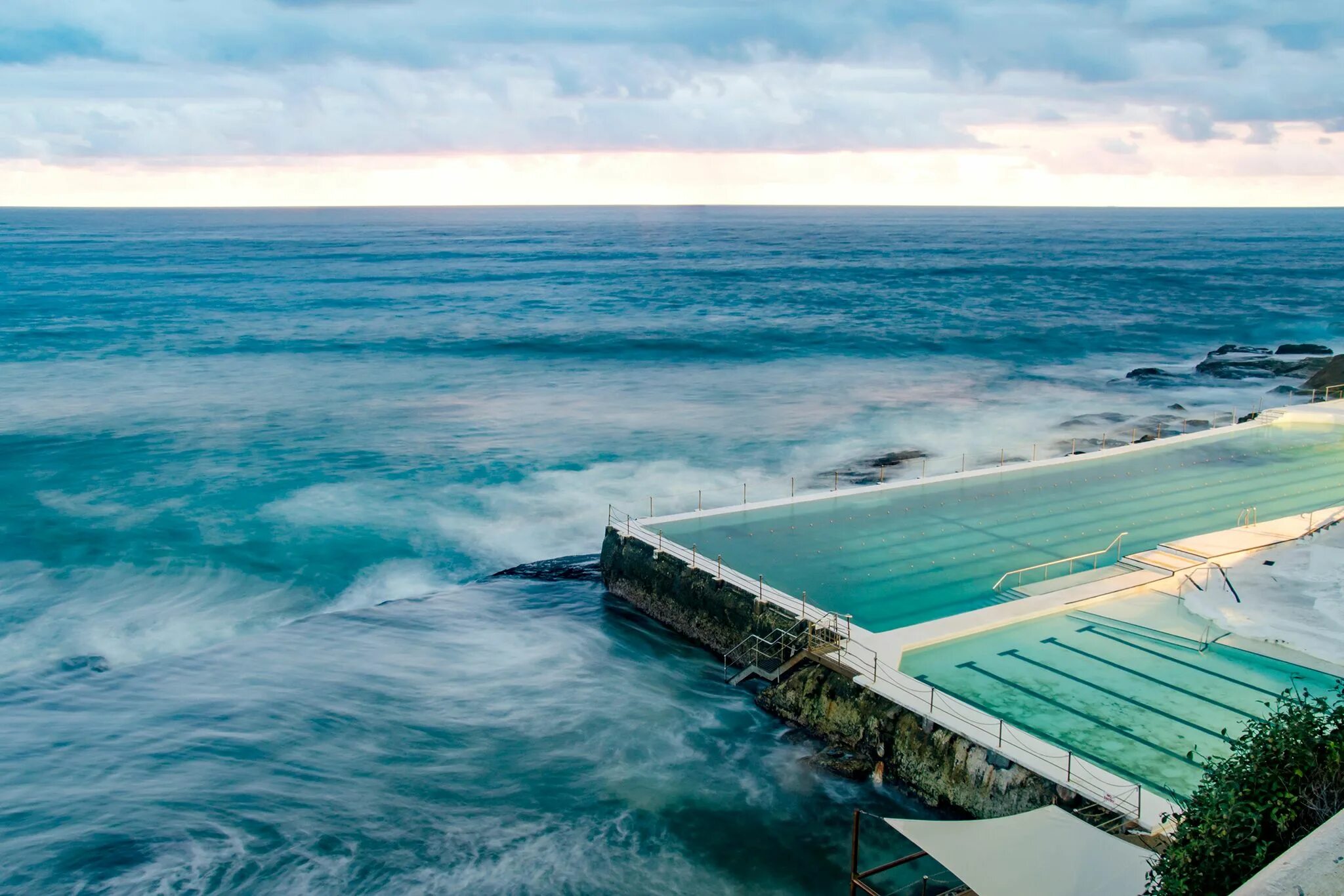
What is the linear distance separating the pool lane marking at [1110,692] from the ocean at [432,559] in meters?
3.16

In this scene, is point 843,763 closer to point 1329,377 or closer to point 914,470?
point 914,470

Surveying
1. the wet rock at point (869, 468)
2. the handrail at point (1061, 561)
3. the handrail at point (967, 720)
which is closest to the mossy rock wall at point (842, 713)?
the handrail at point (967, 720)

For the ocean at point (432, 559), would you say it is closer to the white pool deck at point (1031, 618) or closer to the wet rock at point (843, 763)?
the wet rock at point (843, 763)

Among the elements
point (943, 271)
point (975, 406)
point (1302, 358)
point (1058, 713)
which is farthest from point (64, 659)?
point (943, 271)

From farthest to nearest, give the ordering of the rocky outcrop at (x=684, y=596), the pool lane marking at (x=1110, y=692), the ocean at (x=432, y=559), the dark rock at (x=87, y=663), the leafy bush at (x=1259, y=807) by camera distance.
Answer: the dark rock at (x=87, y=663)
the rocky outcrop at (x=684, y=596)
the ocean at (x=432, y=559)
the pool lane marking at (x=1110, y=692)
the leafy bush at (x=1259, y=807)

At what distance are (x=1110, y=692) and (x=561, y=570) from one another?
522 inches

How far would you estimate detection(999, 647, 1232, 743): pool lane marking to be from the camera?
47.9 feet

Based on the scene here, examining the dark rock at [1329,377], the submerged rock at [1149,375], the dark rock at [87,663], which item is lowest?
the dark rock at [87,663]

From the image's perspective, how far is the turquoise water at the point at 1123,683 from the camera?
46.4 ft

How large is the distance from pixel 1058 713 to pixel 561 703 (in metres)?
8.33

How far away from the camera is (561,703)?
61.8 ft

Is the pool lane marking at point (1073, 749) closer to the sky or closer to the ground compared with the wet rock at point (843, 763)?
closer to the sky

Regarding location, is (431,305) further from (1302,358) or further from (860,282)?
(1302,358)

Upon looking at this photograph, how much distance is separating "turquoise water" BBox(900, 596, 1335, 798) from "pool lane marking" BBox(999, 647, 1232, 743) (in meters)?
0.02
